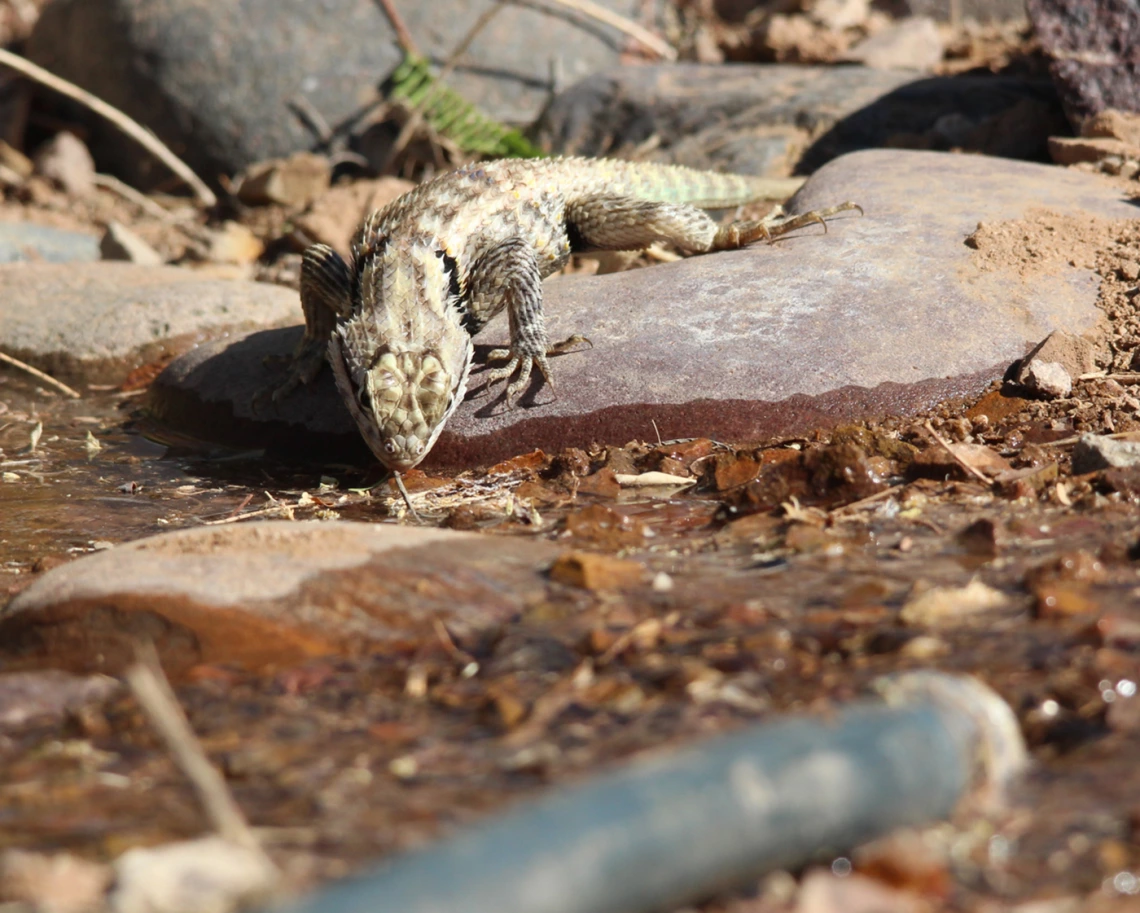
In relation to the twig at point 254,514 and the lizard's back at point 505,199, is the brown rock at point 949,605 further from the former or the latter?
the lizard's back at point 505,199

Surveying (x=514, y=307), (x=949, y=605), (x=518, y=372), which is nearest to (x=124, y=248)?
(x=514, y=307)

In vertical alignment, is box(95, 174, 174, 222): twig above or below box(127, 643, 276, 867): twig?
above

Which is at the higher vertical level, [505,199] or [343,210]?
[505,199]

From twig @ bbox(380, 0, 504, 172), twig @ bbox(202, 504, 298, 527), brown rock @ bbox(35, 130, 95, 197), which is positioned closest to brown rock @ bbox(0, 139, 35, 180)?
brown rock @ bbox(35, 130, 95, 197)

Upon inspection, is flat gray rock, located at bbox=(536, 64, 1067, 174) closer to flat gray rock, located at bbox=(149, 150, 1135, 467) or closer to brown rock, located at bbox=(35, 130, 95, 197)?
flat gray rock, located at bbox=(149, 150, 1135, 467)

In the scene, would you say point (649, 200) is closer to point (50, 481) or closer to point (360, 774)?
point (50, 481)

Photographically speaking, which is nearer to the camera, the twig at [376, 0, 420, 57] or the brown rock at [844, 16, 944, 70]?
the brown rock at [844, 16, 944, 70]

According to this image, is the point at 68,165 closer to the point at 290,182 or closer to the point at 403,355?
the point at 290,182
